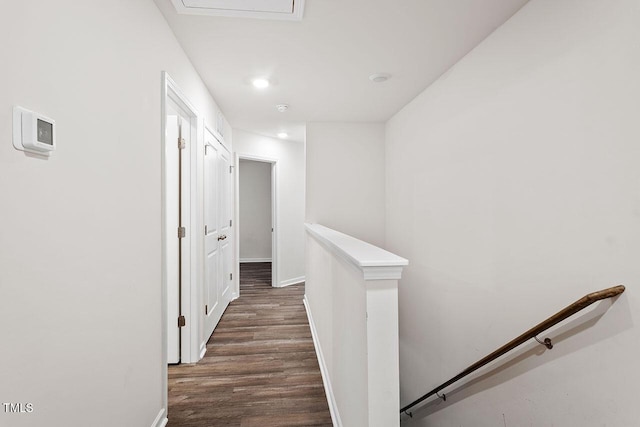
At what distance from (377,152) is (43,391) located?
3885 mm

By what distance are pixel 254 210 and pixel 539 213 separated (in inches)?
265

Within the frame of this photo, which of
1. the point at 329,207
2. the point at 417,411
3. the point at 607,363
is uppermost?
the point at 329,207

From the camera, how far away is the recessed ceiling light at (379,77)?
8.89ft

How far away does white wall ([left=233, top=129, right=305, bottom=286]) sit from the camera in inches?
206

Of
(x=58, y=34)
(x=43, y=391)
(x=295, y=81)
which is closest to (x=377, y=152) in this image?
(x=295, y=81)

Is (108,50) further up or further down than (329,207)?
further up

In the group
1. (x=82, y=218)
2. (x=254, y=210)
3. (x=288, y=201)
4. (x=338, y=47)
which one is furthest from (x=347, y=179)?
(x=254, y=210)

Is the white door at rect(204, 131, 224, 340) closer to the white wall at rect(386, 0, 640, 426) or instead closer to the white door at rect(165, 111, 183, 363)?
Answer: the white door at rect(165, 111, 183, 363)

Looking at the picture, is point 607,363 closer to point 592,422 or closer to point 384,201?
point 592,422

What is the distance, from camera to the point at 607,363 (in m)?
1.32

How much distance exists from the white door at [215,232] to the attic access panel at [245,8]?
139 centimetres

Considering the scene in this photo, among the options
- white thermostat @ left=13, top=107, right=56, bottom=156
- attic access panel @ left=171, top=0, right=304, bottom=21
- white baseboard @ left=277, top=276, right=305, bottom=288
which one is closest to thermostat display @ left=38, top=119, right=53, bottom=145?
white thermostat @ left=13, top=107, right=56, bottom=156

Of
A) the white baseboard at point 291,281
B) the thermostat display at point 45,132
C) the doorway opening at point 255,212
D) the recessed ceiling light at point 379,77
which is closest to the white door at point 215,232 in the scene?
the white baseboard at point 291,281

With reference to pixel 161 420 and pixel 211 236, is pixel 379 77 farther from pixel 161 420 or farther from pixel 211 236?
pixel 161 420
